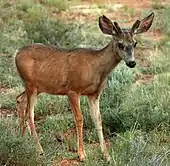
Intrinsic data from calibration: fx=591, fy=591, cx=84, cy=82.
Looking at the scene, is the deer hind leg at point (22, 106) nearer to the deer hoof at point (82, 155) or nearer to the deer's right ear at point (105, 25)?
the deer hoof at point (82, 155)

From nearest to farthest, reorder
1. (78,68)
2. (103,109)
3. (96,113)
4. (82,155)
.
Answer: (82,155), (78,68), (96,113), (103,109)

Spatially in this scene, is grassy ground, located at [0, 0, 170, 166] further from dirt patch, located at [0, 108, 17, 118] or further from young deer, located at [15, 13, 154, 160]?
young deer, located at [15, 13, 154, 160]

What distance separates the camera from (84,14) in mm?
21609

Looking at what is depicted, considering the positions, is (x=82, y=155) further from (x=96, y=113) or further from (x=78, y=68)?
(x=78, y=68)

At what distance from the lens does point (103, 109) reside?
988cm

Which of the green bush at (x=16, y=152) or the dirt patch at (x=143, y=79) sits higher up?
the green bush at (x=16, y=152)

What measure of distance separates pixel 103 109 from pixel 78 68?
1574mm

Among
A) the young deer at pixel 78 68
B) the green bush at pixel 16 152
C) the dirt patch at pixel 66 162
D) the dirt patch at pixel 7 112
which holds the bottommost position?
the dirt patch at pixel 7 112

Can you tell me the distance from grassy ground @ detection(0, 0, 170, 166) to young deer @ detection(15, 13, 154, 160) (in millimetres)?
471

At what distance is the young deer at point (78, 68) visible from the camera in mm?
8305

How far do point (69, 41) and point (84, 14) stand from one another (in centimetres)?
649

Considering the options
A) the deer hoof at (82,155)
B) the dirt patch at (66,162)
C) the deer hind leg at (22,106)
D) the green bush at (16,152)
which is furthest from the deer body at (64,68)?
the green bush at (16,152)

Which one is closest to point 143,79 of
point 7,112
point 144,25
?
point 7,112

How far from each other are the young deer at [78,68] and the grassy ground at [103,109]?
1.55 ft
